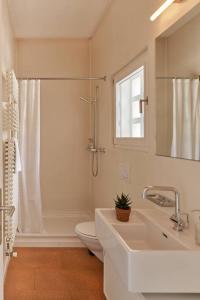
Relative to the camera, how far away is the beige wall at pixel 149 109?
1787 millimetres

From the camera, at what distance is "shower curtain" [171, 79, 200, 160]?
1645 millimetres

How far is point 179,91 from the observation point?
186 cm

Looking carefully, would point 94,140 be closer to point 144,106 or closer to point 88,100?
point 88,100

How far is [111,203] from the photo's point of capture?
341 centimetres

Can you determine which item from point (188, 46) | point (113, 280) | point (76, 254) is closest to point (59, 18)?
point (188, 46)

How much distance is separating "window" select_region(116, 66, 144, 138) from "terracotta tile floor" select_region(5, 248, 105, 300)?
1.38 m

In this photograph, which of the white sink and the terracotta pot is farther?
the terracotta pot

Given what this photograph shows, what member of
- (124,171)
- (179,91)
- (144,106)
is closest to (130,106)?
(144,106)

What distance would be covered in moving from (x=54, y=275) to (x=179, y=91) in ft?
7.02

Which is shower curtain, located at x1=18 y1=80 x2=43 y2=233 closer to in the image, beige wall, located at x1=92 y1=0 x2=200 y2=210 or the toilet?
beige wall, located at x1=92 y1=0 x2=200 y2=210

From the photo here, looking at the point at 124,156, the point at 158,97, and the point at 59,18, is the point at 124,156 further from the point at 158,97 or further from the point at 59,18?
the point at 59,18

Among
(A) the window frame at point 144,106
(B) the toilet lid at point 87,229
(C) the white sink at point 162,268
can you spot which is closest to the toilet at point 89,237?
(B) the toilet lid at point 87,229

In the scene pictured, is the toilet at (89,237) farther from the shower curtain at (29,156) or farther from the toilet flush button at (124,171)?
the shower curtain at (29,156)

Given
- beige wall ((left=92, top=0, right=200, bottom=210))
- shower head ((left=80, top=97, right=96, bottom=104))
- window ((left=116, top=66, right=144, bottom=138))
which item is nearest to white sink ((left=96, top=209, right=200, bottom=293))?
beige wall ((left=92, top=0, right=200, bottom=210))
